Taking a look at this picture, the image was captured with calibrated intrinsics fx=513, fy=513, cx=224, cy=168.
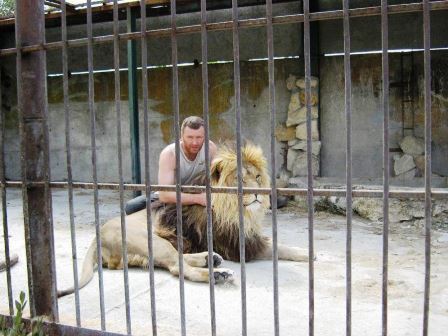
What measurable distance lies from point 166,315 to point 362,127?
21.1ft

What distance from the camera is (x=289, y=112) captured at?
8875 millimetres

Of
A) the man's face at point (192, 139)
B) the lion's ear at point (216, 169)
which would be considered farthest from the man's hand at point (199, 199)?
the man's face at point (192, 139)

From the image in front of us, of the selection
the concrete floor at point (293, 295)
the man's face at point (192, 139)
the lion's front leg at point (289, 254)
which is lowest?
the concrete floor at point (293, 295)

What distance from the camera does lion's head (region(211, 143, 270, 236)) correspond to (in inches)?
155

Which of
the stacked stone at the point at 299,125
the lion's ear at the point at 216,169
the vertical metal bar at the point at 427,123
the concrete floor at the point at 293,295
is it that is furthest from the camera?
the stacked stone at the point at 299,125

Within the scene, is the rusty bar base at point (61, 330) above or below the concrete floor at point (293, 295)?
above

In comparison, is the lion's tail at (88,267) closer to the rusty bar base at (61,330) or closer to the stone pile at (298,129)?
the rusty bar base at (61,330)

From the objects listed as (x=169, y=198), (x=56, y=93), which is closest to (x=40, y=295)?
(x=169, y=198)

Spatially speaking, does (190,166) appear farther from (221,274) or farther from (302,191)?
(302,191)

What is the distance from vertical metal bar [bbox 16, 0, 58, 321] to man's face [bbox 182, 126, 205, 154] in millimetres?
1782

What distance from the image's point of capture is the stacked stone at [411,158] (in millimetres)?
8227

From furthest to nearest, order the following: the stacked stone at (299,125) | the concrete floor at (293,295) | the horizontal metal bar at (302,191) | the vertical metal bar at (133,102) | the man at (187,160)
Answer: the stacked stone at (299,125) → the vertical metal bar at (133,102) → the man at (187,160) → the concrete floor at (293,295) → the horizontal metal bar at (302,191)

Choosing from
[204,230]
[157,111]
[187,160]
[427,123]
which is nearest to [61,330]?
[204,230]

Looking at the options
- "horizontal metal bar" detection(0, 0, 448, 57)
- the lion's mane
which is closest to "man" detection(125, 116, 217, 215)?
the lion's mane
